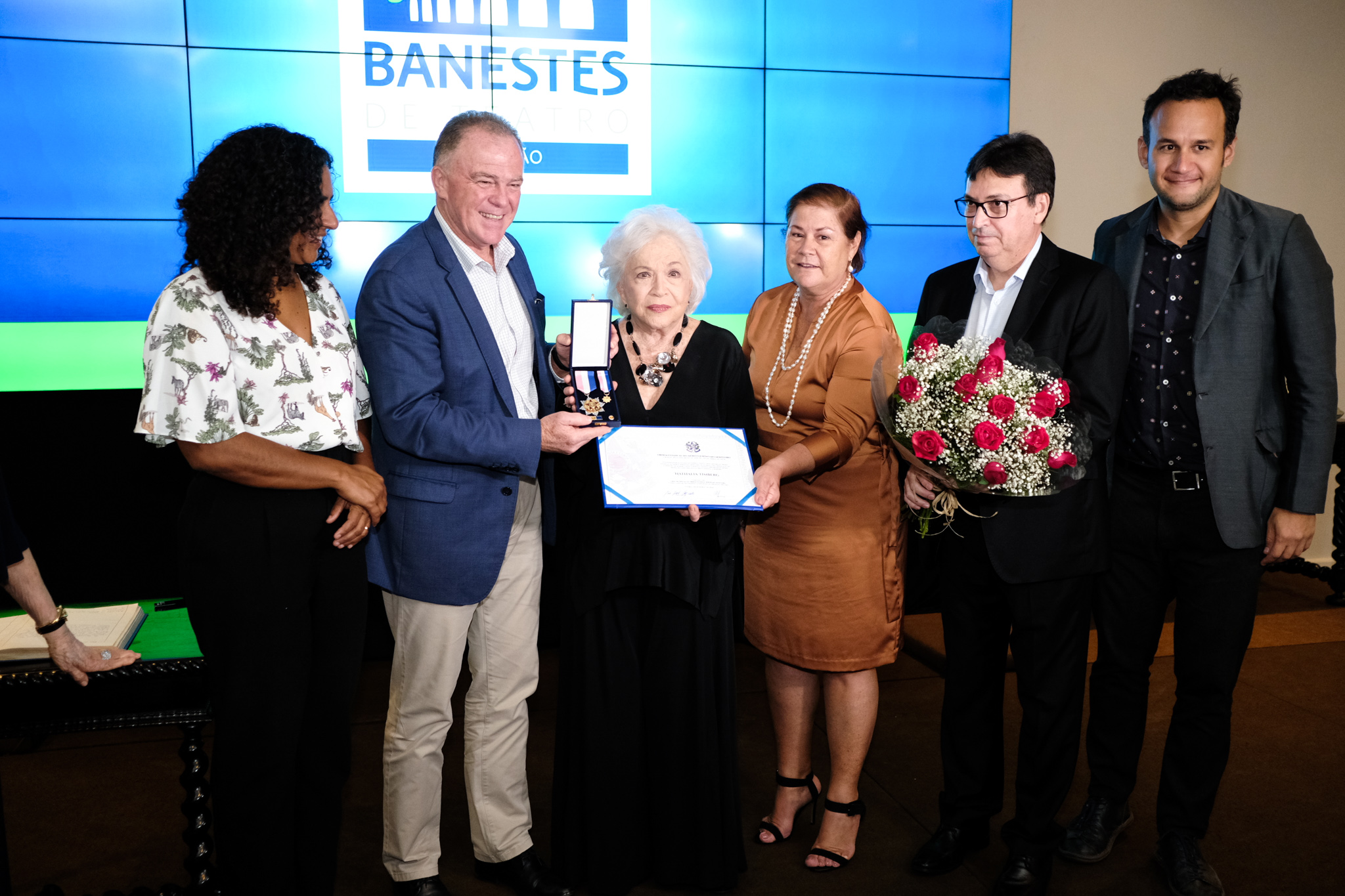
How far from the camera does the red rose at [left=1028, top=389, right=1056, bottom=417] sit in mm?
2191

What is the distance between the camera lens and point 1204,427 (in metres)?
2.48

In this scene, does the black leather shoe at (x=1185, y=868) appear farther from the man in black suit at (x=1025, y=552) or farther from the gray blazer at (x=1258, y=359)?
the gray blazer at (x=1258, y=359)

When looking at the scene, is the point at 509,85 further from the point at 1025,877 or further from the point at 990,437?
the point at 1025,877

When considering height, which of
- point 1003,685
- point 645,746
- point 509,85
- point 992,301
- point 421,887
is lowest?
point 421,887

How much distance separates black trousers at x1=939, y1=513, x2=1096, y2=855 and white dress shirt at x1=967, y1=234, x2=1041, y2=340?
1.67 feet

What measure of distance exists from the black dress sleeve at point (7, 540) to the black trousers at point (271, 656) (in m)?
0.35

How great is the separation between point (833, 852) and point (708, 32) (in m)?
3.91

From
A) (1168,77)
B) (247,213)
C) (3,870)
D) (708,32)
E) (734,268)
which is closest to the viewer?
(3,870)

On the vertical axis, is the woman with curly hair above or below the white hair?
below

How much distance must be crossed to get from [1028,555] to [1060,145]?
3.85m

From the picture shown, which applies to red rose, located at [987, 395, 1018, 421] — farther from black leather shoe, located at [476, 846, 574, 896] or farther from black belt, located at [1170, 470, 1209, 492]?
black leather shoe, located at [476, 846, 574, 896]

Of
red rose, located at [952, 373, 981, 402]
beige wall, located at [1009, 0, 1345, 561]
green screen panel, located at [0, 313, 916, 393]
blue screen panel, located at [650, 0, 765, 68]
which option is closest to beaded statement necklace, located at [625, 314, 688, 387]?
red rose, located at [952, 373, 981, 402]

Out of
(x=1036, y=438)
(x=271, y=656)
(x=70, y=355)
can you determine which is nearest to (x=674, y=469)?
(x=1036, y=438)

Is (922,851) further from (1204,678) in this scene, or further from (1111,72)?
(1111,72)
